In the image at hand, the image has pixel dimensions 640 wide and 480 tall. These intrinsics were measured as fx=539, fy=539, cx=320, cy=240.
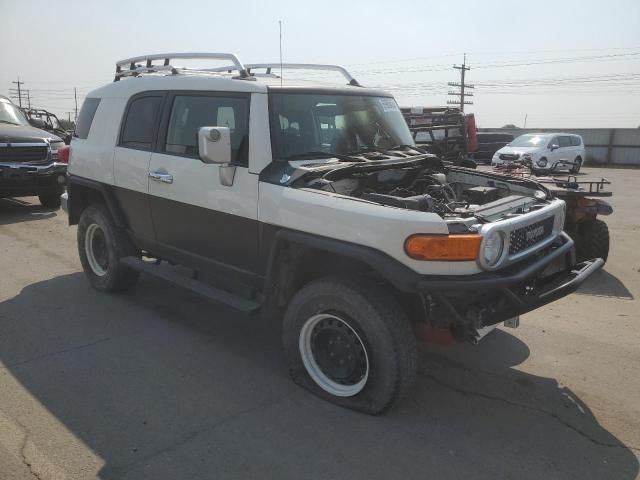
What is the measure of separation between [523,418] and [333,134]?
7.99 ft

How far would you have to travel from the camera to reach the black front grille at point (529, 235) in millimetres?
3355

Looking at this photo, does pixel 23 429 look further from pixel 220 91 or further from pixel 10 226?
pixel 10 226

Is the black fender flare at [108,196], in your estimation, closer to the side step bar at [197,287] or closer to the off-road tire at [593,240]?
the side step bar at [197,287]

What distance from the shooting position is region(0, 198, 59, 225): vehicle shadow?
9570mm

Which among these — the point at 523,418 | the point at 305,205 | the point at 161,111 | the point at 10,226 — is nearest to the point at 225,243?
the point at 305,205

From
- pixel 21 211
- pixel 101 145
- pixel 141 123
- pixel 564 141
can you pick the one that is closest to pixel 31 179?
pixel 21 211

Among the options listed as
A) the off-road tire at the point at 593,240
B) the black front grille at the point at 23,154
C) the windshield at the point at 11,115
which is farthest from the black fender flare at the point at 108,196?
the windshield at the point at 11,115

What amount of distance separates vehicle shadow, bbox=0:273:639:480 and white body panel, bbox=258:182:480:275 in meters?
1.04

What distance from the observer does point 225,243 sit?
419 cm

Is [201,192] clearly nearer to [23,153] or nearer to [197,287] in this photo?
[197,287]

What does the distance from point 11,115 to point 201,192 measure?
9.06 meters

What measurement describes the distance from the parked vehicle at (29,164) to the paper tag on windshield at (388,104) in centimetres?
662

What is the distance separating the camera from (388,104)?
191 inches

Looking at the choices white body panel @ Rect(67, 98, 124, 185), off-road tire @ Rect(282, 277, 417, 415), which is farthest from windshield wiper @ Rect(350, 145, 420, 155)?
white body panel @ Rect(67, 98, 124, 185)
